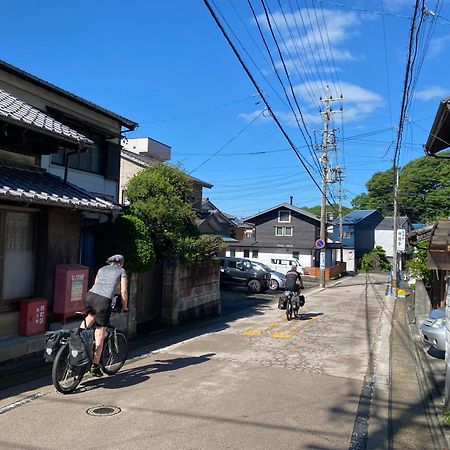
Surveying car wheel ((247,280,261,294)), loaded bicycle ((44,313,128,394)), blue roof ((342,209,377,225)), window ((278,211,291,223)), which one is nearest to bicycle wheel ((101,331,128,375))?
loaded bicycle ((44,313,128,394))

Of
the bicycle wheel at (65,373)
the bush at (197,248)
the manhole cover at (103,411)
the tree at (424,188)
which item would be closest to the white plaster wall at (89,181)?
the bush at (197,248)

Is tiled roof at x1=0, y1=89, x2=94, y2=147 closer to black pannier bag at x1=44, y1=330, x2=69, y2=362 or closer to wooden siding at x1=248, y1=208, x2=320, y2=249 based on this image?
black pannier bag at x1=44, y1=330, x2=69, y2=362

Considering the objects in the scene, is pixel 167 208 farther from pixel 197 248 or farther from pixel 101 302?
pixel 101 302

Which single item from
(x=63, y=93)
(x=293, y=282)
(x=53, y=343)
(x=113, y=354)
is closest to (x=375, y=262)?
(x=293, y=282)

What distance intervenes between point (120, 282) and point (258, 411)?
104 inches

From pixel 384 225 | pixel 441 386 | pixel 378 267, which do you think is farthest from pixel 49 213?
pixel 384 225

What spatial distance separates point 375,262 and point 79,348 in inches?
1974

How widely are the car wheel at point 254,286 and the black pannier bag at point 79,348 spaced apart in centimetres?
1803

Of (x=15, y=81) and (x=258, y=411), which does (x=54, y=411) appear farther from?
(x=15, y=81)

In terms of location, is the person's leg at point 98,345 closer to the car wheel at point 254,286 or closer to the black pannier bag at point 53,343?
the black pannier bag at point 53,343

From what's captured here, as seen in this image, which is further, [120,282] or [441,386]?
[441,386]

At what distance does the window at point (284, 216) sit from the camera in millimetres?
44750

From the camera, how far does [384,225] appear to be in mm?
59000

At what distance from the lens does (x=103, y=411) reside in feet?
17.2
